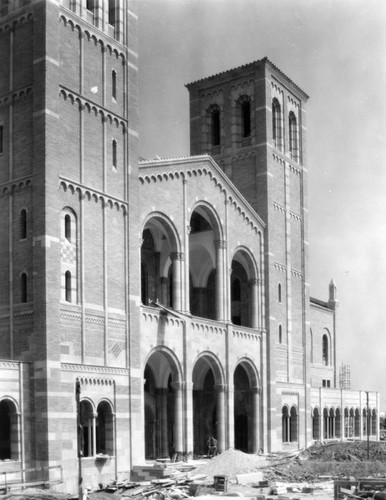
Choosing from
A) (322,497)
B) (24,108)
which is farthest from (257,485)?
(24,108)

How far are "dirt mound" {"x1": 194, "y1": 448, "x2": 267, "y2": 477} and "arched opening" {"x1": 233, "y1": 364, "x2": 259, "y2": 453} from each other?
24.2 ft

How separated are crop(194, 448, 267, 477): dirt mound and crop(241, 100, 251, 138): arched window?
21289 millimetres

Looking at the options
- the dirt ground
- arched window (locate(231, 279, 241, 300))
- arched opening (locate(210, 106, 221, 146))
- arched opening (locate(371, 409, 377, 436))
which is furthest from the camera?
arched opening (locate(371, 409, 377, 436))

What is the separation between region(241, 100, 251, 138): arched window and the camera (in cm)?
5378

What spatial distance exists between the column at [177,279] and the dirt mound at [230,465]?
295 inches

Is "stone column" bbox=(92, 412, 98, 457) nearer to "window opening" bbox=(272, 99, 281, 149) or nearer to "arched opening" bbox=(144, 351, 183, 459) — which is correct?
"arched opening" bbox=(144, 351, 183, 459)

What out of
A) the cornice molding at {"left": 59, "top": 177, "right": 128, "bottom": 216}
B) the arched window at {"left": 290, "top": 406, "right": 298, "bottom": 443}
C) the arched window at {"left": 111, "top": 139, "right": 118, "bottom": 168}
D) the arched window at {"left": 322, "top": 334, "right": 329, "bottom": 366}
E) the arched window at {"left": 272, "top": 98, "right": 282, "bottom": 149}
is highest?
the arched window at {"left": 272, "top": 98, "right": 282, "bottom": 149}

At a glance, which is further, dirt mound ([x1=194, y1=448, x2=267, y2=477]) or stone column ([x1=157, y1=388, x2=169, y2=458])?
stone column ([x1=157, y1=388, x2=169, y2=458])

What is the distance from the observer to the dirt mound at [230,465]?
38.8 m

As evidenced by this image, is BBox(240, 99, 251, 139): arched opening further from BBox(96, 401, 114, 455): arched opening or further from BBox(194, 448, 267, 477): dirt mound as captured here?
BBox(96, 401, 114, 455): arched opening

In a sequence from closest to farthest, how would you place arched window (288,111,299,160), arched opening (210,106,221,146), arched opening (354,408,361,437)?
arched opening (210,106,221,146) → arched window (288,111,299,160) → arched opening (354,408,361,437)

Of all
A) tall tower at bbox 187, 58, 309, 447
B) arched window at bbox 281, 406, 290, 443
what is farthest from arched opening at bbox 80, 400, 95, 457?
arched window at bbox 281, 406, 290, 443

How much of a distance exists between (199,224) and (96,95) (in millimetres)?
13240

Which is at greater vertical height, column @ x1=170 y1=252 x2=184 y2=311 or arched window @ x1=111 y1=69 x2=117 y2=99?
arched window @ x1=111 y1=69 x2=117 y2=99
